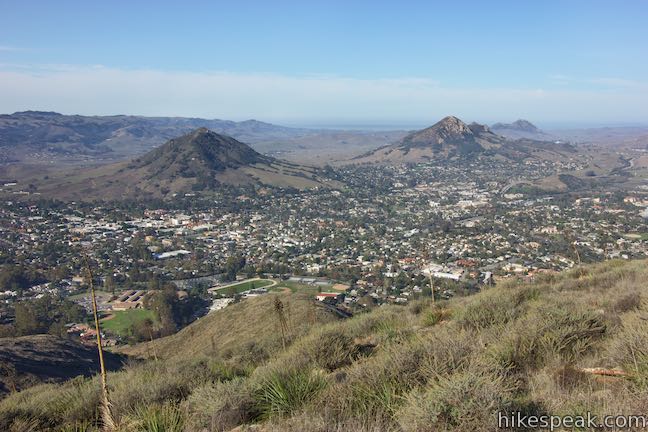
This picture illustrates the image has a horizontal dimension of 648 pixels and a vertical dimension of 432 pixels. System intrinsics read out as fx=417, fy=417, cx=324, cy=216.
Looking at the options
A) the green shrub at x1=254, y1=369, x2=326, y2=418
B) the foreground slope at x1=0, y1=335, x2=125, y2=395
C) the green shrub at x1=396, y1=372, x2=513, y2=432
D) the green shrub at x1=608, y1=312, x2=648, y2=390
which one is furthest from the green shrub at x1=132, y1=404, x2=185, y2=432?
the foreground slope at x1=0, y1=335, x2=125, y2=395

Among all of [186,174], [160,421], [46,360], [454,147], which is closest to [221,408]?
[160,421]

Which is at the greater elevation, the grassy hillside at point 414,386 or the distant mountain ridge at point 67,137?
the distant mountain ridge at point 67,137

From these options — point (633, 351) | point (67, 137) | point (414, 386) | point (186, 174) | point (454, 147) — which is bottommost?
point (186, 174)

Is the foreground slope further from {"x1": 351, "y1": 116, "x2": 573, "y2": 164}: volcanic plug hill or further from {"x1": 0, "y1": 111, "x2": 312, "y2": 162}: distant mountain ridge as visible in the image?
{"x1": 0, "y1": 111, "x2": 312, "y2": 162}: distant mountain ridge

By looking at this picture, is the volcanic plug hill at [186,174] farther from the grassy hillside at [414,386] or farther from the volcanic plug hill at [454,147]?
the grassy hillside at [414,386]

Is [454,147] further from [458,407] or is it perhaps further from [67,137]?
[67,137]

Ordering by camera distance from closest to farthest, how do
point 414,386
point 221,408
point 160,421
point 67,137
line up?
point 160,421, point 221,408, point 414,386, point 67,137

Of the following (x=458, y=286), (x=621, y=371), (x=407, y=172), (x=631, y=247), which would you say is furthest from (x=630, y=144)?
(x=621, y=371)

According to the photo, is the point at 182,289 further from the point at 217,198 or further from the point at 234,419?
the point at 217,198

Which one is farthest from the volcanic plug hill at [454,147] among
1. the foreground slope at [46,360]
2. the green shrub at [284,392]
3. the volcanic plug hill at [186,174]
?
the green shrub at [284,392]
